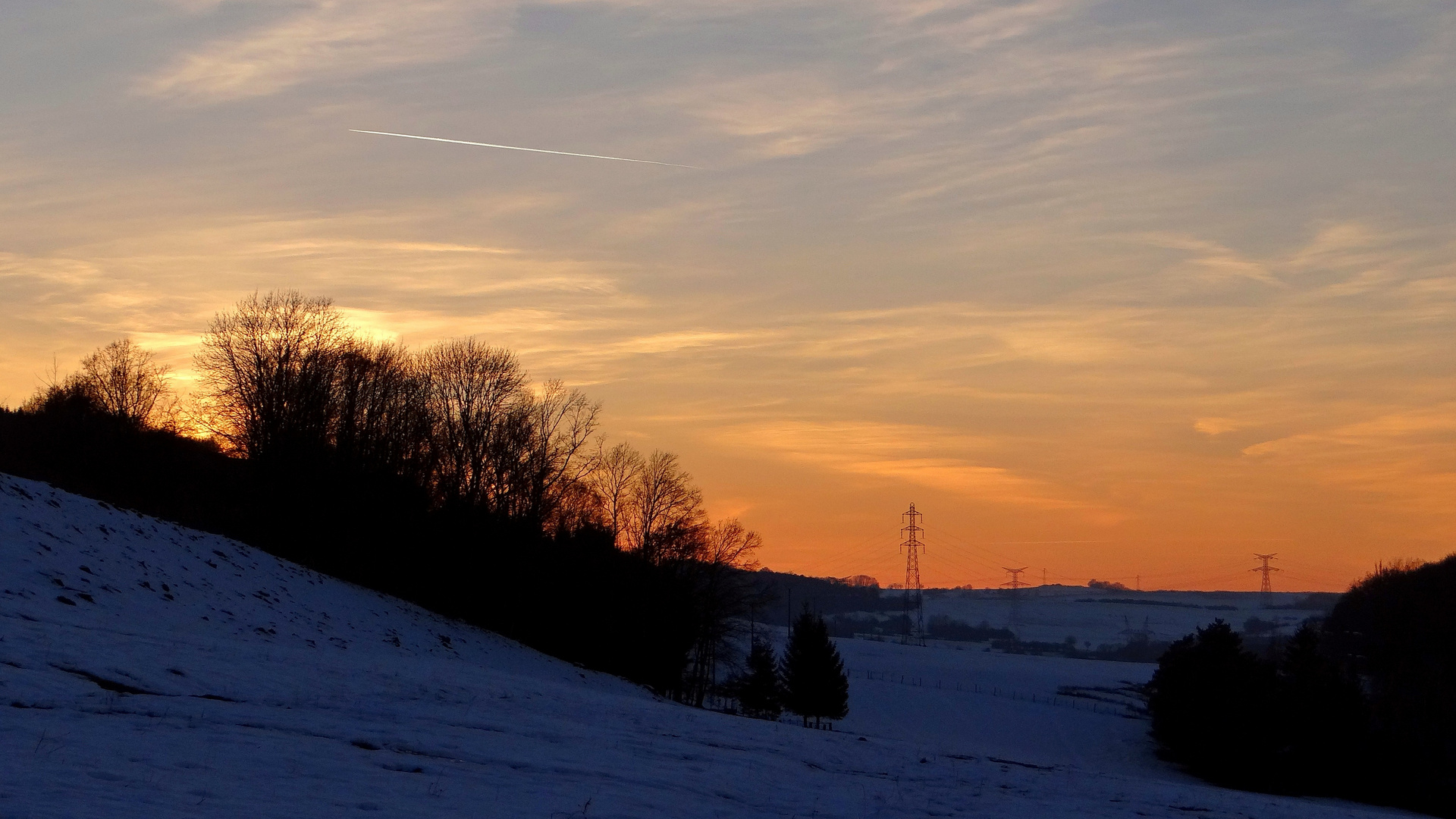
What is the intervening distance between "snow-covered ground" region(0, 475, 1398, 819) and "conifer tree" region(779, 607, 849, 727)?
3626 cm

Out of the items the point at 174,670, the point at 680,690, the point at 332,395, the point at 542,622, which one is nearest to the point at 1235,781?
the point at 680,690

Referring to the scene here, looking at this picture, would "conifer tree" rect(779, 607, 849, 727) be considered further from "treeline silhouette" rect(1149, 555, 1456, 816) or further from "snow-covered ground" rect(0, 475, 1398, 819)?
"snow-covered ground" rect(0, 475, 1398, 819)

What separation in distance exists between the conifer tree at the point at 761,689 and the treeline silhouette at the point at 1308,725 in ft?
80.9

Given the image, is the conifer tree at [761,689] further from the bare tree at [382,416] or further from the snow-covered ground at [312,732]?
the snow-covered ground at [312,732]

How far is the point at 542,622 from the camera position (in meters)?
58.7

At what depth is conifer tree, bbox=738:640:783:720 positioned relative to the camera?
69562 mm

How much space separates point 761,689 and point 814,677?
11.2ft

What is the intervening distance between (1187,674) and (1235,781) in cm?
894

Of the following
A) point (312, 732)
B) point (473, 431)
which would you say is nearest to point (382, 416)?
point (473, 431)

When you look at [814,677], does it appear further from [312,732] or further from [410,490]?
[312,732]

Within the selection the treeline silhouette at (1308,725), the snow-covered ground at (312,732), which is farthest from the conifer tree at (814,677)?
the snow-covered ground at (312,732)

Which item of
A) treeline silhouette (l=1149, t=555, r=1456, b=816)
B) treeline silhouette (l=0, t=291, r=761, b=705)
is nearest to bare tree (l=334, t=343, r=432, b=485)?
treeline silhouette (l=0, t=291, r=761, b=705)

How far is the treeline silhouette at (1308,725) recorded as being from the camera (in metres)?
56.8

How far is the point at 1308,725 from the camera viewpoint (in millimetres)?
59312
